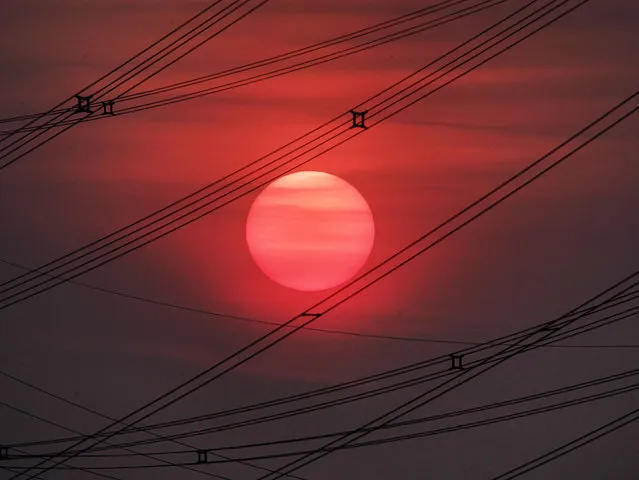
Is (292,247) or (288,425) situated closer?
(292,247)

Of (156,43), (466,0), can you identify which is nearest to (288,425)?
(466,0)

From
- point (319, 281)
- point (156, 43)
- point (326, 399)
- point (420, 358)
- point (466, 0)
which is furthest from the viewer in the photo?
point (326, 399)

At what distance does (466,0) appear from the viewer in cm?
7212

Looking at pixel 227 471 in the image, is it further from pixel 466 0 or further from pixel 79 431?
pixel 466 0

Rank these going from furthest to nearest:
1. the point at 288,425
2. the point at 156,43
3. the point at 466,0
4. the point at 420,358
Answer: the point at 288,425, the point at 420,358, the point at 466,0, the point at 156,43

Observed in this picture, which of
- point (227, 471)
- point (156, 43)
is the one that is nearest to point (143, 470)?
point (227, 471)

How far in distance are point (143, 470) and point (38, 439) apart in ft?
24.9

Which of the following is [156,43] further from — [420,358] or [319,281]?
[420,358]

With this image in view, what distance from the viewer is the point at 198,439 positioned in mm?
103750

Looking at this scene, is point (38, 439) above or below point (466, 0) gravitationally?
below

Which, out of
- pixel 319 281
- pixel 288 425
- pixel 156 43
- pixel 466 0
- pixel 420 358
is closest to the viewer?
pixel 156 43

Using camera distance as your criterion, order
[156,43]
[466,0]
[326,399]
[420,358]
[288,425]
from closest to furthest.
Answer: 1. [156,43]
2. [466,0]
3. [420,358]
4. [326,399]
5. [288,425]

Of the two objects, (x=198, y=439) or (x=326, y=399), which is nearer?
(x=326, y=399)

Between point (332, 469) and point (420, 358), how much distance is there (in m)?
12.7
